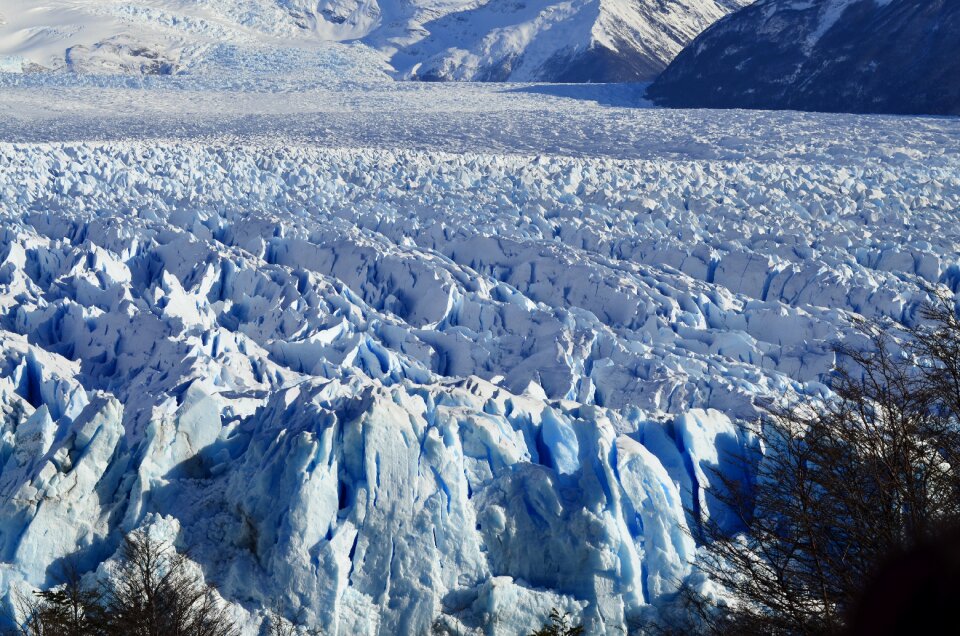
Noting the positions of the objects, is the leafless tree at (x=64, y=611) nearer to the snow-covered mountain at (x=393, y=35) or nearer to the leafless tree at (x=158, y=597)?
the leafless tree at (x=158, y=597)

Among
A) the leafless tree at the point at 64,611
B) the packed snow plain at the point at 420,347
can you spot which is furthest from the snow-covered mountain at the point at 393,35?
the leafless tree at the point at 64,611

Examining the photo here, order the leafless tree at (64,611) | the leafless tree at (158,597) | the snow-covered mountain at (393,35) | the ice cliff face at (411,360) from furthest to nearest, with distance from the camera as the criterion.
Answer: the snow-covered mountain at (393,35)
the ice cliff face at (411,360)
the leafless tree at (64,611)
the leafless tree at (158,597)

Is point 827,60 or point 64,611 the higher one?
point 827,60

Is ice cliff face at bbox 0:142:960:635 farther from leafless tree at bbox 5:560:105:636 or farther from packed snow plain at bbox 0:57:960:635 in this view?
leafless tree at bbox 5:560:105:636

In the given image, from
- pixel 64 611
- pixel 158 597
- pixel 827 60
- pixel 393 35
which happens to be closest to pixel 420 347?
pixel 158 597

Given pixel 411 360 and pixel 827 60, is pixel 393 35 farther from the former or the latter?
pixel 411 360

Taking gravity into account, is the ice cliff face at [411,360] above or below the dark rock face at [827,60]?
below
